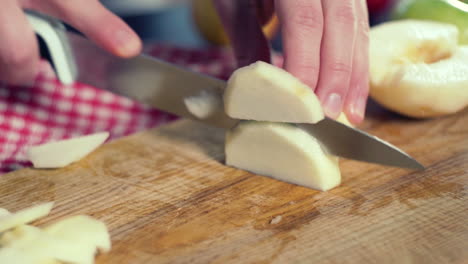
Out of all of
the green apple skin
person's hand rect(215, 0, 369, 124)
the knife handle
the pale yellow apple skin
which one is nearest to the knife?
the knife handle

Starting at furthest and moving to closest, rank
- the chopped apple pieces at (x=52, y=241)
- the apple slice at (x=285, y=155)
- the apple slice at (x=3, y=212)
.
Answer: the apple slice at (x=285, y=155), the apple slice at (x=3, y=212), the chopped apple pieces at (x=52, y=241)

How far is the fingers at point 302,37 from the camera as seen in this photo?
1170 mm

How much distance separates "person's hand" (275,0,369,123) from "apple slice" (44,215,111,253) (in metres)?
0.50

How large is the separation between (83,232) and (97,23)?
1.67ft

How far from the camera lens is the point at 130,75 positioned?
1.41m

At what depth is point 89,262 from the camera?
36.8 inches

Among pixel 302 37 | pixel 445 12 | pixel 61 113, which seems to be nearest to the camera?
pixel 302 37

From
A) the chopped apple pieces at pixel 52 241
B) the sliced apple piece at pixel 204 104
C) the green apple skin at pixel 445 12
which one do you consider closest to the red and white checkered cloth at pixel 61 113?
the sliced apple piece at pixel 204 104

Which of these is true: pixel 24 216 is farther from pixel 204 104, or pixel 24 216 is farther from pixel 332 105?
pixel 332 105

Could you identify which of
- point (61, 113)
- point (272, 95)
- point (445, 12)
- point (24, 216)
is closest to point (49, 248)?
point (24, 216)

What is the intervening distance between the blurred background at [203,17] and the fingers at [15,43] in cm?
89

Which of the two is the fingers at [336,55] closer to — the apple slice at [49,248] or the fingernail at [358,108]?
the fingernail at [358,108]

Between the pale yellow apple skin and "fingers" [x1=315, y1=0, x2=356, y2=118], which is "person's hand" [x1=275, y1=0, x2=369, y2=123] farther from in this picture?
→ the pale yellow apple skin

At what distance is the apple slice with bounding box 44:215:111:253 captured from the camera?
0.96 m
